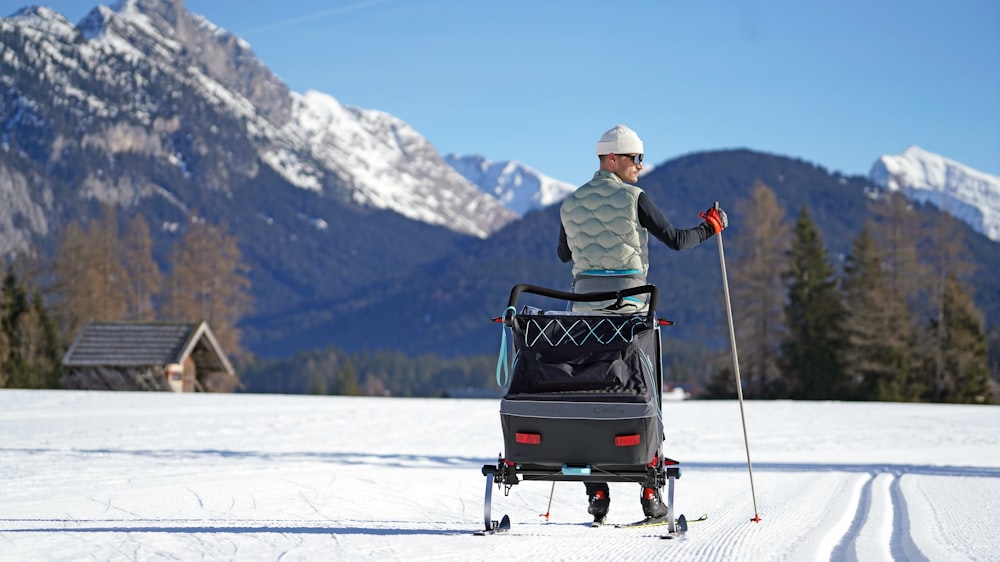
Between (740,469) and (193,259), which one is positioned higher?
(193,259)

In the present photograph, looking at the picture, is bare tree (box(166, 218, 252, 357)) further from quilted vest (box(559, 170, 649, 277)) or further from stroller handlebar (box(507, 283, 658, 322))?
stroller handlebar (box(507, 283, 658, 322))

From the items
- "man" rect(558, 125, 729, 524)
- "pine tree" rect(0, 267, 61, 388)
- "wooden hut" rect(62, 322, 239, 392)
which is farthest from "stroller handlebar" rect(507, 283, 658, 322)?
"pine tree" rect(0, 267, 61, 388)

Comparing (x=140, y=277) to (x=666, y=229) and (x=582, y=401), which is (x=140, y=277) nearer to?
(x=666, y=229)

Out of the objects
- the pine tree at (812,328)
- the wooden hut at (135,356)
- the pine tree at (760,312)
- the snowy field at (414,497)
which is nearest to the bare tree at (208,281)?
the wooden hut at (135,356)

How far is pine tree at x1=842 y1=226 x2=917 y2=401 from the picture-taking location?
173ft

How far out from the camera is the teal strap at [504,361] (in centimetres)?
653

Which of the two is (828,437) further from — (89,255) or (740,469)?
(89,255)

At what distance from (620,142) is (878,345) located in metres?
49.2

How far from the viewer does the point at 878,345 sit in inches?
2108

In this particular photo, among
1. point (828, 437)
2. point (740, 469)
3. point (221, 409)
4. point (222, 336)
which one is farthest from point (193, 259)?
point (740, 469)

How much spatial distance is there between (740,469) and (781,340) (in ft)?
152

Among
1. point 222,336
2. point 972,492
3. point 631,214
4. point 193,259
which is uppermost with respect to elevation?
point 193,259

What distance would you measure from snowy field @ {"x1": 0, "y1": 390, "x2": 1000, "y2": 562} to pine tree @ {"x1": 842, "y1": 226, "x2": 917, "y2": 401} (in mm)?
33657

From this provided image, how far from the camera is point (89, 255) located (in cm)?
8088
